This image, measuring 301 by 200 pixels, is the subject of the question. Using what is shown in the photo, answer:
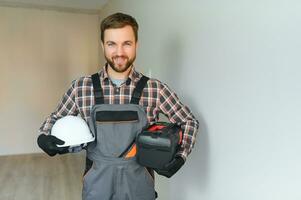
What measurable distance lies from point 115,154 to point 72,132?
0.67 ft

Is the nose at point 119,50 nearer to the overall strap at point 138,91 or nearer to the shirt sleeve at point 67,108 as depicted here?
the overall strap at point 138,91

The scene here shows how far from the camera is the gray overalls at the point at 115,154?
1259 millimetres

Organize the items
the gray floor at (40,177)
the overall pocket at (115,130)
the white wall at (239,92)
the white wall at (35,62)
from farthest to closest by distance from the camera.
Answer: the white wall at (35,62) < the gray floor at (40,177) < the overall pocket at (115,130) < the white wall at (239,92)

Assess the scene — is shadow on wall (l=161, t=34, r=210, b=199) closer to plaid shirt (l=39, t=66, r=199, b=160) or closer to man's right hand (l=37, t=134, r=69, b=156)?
plaid shirt (l=39, t=66, r=199, b=160)

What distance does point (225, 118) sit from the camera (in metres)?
1.26

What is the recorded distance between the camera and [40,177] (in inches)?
138

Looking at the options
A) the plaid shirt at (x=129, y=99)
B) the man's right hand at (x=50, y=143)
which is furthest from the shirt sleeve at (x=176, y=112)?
the man's right hand at (x=50, y=143)

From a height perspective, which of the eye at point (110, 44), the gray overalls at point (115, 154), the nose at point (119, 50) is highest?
the eye at point (110, 44)

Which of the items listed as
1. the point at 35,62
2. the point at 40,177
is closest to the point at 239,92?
the point at 40,177

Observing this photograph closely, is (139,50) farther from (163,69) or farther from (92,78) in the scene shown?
(92,78)

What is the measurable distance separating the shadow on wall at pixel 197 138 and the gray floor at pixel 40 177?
1.63 metres

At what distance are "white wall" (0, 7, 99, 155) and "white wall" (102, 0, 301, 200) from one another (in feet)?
9.76

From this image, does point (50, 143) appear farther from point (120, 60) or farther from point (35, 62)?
point (35, 62)

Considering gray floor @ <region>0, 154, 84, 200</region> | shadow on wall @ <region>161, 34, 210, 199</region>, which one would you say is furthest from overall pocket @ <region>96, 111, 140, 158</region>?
gray floor @ <region>0, 154, 84, 200</region>
